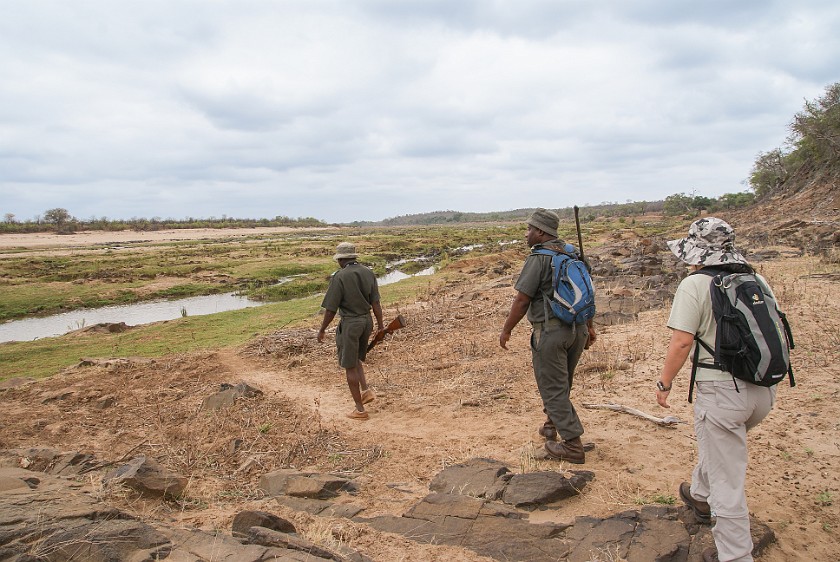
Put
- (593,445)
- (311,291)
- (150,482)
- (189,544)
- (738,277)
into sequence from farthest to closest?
(311,291)
(593,445)
(150,482)
(189,544)
(738,277)

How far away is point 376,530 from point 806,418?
13.4 ft

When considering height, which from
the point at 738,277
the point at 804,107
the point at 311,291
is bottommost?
the point at 311,291

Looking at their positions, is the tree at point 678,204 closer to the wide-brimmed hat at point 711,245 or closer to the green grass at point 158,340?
the green grass at point 158,340

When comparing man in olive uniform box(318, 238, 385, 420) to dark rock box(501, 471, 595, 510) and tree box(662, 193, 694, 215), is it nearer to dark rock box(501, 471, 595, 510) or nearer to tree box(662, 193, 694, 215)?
dark rock box(501, 471, 595, 510)

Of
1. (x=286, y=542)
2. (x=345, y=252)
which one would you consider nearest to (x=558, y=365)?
(x=286, y=542)

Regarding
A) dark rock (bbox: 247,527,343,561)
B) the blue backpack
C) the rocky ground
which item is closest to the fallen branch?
the rocky ground

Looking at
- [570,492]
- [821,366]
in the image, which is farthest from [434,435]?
[821,366]

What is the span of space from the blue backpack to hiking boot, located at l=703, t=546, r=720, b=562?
1.86 metres

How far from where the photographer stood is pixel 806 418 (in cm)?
515

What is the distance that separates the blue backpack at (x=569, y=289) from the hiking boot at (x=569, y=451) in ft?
3.52

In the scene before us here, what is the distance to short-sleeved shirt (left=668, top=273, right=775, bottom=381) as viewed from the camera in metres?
3.14

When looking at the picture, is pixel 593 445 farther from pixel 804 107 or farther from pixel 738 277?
pixel 804 107

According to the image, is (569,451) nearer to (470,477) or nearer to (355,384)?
(470,477)

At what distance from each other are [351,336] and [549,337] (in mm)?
2720
